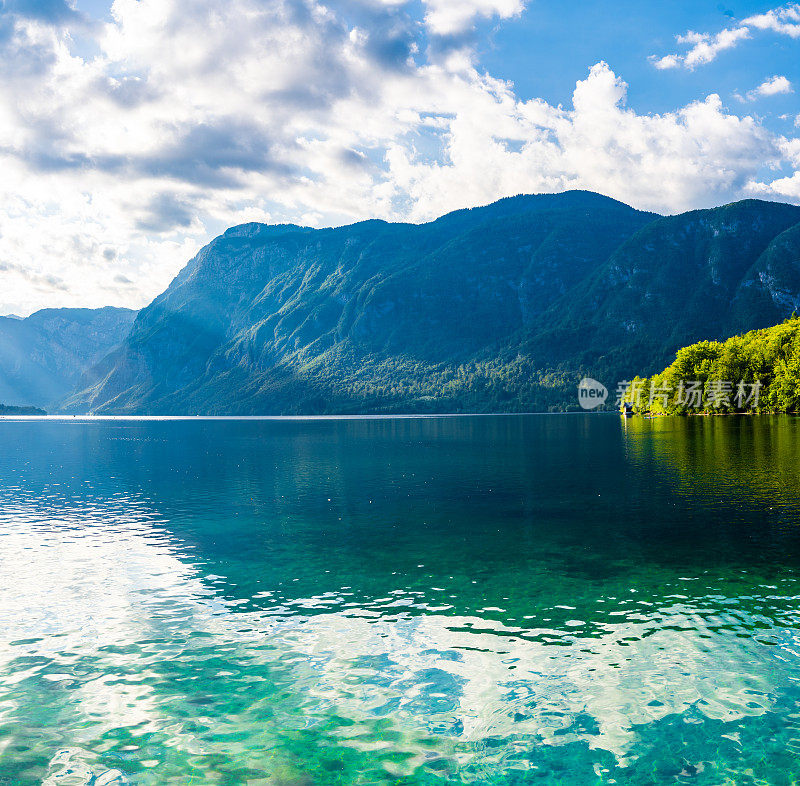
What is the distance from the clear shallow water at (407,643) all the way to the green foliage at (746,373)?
135021 millimetres

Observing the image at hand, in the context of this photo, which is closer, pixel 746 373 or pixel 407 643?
pixel 407 643

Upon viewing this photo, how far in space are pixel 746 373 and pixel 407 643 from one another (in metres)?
191

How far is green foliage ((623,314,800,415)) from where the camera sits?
6546 inches

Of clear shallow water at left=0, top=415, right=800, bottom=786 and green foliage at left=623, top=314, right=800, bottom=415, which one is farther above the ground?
green foliage at left=623, top=314, right=800, bottom=415

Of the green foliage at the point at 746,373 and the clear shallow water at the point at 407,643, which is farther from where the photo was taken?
the green foliage at the point at 746,373

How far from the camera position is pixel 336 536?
41.9 metres

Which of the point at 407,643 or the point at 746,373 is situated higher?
the point at 746,373

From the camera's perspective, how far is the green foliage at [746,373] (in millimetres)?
166263

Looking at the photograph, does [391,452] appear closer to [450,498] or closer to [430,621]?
[450,498]

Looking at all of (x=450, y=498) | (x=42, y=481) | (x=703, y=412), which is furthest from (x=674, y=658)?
(x=703, y=412)

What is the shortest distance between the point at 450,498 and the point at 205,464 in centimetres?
5185

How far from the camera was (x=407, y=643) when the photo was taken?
2280 centimetres

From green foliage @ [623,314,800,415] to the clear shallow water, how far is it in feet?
443

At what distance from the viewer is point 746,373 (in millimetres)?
182750
